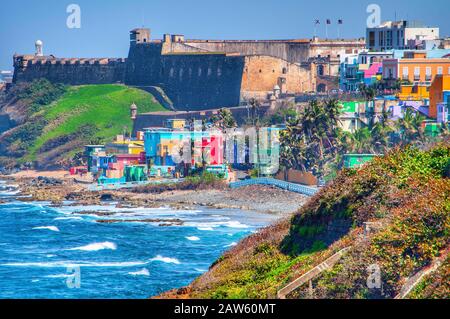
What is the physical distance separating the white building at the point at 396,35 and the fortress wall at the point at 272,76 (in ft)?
20.0

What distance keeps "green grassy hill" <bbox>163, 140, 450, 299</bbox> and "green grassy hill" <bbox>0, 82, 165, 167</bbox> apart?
241ft

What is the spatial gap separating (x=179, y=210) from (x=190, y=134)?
577 inches

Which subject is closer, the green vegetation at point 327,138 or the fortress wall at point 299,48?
the green vegetation at point 327,138

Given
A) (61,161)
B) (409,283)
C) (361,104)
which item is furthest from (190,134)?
(409,283)

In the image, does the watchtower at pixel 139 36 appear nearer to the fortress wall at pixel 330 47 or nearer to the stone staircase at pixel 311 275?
the fortress wall at pixel 330 47

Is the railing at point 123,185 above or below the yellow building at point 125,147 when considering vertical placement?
below

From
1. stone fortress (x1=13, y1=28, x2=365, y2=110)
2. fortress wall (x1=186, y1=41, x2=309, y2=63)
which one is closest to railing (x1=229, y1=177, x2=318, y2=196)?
stone fortress (x1=13, y1=28, x2=365, y2=110)

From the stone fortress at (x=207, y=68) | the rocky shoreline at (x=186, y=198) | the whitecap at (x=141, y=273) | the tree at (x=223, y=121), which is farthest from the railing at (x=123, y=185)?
the whitecap at (x=141, y=273)

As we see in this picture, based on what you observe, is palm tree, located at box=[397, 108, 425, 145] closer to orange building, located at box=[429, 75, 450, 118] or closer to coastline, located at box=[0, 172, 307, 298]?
orange building, located at box=[429, 75, 450, 118]

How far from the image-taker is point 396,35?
369 ft

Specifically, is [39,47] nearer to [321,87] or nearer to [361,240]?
[321,87]

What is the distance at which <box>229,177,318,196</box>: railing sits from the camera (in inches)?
3066

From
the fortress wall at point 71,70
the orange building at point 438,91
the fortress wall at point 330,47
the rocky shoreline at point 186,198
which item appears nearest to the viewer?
the rocky shoreline at point 186,198

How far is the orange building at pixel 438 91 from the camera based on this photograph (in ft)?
281
